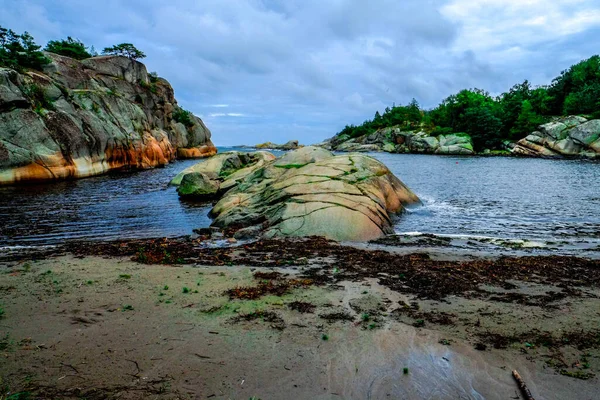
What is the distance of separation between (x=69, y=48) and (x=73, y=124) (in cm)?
3108

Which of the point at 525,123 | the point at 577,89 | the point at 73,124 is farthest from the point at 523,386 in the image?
the point at 577,89

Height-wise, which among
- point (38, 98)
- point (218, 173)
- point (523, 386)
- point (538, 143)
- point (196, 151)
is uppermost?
point (38, 98)

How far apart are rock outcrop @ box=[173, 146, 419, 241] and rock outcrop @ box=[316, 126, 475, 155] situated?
63.1 meters

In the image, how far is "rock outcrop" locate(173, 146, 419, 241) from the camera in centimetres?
1161

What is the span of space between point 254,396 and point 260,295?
2575mm

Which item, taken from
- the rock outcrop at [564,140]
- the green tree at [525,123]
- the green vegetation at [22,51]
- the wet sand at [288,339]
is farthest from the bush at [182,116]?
the wet sand at [288,339]

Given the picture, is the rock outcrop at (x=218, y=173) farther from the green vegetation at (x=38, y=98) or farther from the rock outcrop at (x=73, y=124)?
the green vegetation at (x=38, y=98)

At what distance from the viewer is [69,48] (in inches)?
2064

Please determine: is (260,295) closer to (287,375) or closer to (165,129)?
(287,375)

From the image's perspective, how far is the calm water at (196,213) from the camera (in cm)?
1275

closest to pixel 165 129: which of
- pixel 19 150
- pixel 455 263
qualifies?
pixel 19 150

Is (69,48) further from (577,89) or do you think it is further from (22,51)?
(577,89)

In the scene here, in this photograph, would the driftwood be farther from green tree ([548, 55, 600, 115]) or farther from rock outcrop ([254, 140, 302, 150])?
rock outcrop ([254, 140, 302, 150])

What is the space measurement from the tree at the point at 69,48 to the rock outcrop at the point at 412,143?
63257 millimetres
